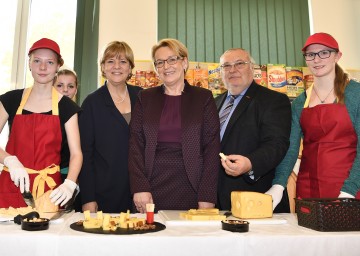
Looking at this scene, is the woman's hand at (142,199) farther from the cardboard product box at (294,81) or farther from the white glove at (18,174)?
the cardboard product box at (294,81)

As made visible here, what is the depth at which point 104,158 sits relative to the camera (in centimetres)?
173

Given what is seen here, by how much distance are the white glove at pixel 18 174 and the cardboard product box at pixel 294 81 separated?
2389 mm

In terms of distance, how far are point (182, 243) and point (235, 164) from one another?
0.52 metres

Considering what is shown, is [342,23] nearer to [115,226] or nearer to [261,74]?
[261,74]

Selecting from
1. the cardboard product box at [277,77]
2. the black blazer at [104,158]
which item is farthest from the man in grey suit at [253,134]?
the cardboard product box at [277,77]

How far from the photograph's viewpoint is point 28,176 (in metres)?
1.39

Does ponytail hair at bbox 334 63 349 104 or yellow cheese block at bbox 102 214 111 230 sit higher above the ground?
ponytail hair at bbox 334 63 349 104

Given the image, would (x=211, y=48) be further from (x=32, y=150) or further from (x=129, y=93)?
(x=32, y=150)

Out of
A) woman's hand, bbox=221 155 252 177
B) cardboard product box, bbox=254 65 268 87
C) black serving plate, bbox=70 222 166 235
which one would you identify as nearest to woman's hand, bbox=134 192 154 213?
woman's hand, bbox=221 155 252 177

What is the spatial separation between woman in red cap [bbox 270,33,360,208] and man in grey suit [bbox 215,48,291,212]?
0.07m

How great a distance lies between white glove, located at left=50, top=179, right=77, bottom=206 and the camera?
4.11 feet

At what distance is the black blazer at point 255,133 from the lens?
5.35 ft

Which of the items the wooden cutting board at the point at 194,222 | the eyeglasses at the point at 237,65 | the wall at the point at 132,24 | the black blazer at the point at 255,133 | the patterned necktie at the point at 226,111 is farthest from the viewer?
the wall at the point at 132,24

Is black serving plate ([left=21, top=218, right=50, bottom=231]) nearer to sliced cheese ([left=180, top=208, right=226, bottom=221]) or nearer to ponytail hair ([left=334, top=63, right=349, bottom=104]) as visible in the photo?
sliced cheese ([left=180, top=208, right=226, bottom=221])
